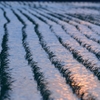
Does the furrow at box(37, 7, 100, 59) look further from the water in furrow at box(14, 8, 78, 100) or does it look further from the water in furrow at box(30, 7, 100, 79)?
the water in furrow at box(14, 8, 78, 100)

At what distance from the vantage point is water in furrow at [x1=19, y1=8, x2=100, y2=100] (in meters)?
1.52

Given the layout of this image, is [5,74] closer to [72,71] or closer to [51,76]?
[51,76]

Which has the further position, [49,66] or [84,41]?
[84,41]

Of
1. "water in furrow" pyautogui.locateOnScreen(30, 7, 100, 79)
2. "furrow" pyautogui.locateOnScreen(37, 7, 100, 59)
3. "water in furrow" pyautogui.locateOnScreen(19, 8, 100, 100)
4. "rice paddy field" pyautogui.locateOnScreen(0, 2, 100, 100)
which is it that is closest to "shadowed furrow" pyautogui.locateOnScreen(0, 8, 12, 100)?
"rice paddy field" pyautogui.locateOnScreen(0, 2, 100, 100)

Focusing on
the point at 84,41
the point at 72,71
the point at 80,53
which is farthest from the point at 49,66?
the point at 84,41

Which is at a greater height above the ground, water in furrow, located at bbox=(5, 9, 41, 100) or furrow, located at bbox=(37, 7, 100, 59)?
water in furrow, located at bbox=(5, 9, 41, 100)

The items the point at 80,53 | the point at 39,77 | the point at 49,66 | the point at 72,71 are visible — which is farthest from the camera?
the point at 80,53

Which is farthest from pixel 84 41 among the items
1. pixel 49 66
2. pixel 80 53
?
pixel 49 66

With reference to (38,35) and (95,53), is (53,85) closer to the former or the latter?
(95,53)

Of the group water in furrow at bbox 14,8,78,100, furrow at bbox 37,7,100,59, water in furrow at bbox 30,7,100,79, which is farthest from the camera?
furrow at bbox 37,7,100,59

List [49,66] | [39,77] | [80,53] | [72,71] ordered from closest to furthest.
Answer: [39,77], [72,71], [49,66], [80,53]

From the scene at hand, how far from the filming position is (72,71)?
1832 millimetres

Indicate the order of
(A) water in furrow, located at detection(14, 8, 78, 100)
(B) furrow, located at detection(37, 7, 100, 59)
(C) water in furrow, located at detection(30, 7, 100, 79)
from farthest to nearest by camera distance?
(B) furrow, located at detection(37, 7, 100, 59), (C) water in furrow, located at detection(30, 7, 100, 79), (A) water in furrow, located at detection(14, 8, 78, 100)

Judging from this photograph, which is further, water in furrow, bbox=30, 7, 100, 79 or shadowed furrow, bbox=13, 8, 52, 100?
water in furrow, bbox=30, 7, 100, 79
